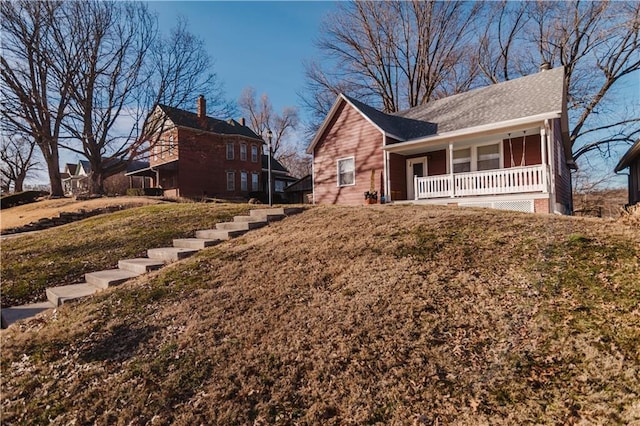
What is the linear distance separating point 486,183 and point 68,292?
11.1 metres

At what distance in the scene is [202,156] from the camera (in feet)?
80.5

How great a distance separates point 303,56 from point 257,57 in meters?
14.2

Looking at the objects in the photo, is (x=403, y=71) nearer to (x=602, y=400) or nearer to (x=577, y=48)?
(x=577, y=48)

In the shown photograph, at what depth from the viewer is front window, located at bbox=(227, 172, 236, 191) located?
28125mm

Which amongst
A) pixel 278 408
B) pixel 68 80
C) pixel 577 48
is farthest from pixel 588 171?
pixel 68 80

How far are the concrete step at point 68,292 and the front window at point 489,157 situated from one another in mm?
12352

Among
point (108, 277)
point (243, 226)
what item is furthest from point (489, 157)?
point (108, 277)

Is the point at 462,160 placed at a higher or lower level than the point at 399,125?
lower

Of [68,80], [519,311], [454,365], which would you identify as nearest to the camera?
[454,365]

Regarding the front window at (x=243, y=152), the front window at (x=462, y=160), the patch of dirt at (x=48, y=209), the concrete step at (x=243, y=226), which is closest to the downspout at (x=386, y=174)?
the front window at (x=462, y=160)

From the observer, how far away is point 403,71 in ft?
82.8

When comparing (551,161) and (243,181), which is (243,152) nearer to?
(243,181)

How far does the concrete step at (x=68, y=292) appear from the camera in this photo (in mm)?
4562

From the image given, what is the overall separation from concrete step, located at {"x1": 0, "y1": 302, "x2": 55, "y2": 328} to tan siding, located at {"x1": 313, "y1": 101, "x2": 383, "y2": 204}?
11.1 m
